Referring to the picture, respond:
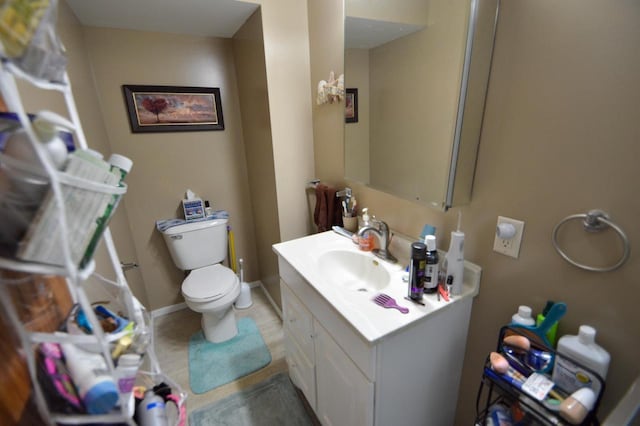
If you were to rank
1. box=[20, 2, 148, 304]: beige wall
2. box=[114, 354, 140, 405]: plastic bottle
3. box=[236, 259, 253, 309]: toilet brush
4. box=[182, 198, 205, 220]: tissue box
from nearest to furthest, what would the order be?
box=[114, 354, 140, 405]: plastic bottle < box=[20, 2, 148, 304]: beige wall < box=[182, 198, 205, 220]: tissue box < box=[236, 259, 253, 309]: toilet brush

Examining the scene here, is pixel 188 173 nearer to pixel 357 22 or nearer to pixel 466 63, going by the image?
pixel 357 22

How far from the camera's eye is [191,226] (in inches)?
82.0

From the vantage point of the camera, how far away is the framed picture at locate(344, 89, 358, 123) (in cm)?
143

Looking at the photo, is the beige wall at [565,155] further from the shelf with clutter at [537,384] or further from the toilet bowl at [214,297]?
the toilet bowl at [214,297]

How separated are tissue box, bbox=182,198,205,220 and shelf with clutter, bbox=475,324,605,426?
207 centimetres

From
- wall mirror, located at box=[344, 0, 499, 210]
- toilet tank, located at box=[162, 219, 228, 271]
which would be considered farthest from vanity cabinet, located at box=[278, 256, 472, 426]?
toilet tank, located at box=[162, 219, 228, 271]

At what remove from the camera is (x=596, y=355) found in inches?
27.2

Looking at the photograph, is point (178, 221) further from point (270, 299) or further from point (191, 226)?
point (270, 299)

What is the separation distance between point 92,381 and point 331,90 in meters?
1.54

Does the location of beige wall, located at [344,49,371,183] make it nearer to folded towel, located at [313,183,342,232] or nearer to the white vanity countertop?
folded towel, located at [313,183,342,232]

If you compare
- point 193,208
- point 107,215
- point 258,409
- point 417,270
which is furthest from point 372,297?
point 193,208

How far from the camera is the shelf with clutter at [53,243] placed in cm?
36

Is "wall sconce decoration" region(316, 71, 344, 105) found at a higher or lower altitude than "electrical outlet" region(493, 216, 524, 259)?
higher

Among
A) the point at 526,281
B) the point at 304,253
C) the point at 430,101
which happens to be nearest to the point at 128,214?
the point at 304,253
